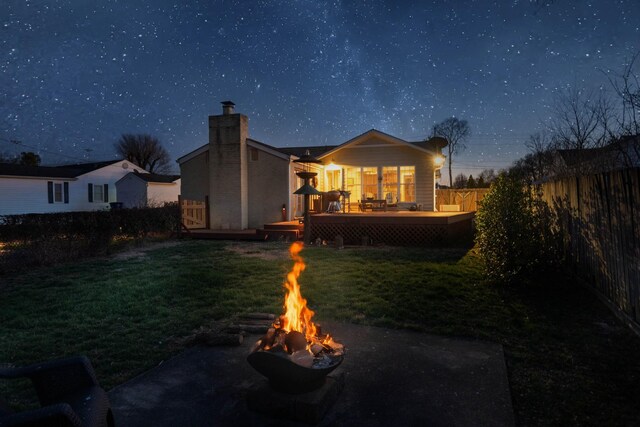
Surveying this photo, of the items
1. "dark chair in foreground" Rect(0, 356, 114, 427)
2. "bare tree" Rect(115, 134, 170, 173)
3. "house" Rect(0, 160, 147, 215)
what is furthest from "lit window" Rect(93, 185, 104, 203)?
"dark chair in foreground" Rect(0, 356, 114, 427)

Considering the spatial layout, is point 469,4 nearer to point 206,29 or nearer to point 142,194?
point 206,29

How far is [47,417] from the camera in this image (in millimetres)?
1865

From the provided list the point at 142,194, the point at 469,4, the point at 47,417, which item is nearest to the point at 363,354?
the point at 47,417

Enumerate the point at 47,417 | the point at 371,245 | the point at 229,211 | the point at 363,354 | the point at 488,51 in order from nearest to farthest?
the point at 47,417
the point at 363,354
the point at 488,51
the point at 371,245
the point at 229,211

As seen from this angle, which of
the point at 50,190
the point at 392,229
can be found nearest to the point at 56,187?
the point at 50,190

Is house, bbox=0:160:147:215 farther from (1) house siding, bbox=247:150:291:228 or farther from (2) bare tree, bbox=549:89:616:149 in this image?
(2) bare tree, bbox=549:89:616:149

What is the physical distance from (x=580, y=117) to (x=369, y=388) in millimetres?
10852

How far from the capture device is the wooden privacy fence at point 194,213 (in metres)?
17.3

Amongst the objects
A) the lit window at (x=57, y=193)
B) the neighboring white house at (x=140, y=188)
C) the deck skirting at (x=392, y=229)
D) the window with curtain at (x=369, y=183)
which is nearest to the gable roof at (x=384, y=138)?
the window with curtain at (x=369, y=183)

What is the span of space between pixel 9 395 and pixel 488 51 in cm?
1073

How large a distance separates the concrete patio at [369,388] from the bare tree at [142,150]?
6044 centimetres

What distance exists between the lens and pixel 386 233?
46.9 ft

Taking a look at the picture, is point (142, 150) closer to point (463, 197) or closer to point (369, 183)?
point (463, 197)

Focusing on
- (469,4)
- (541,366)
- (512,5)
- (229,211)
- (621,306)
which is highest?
(469,4)
